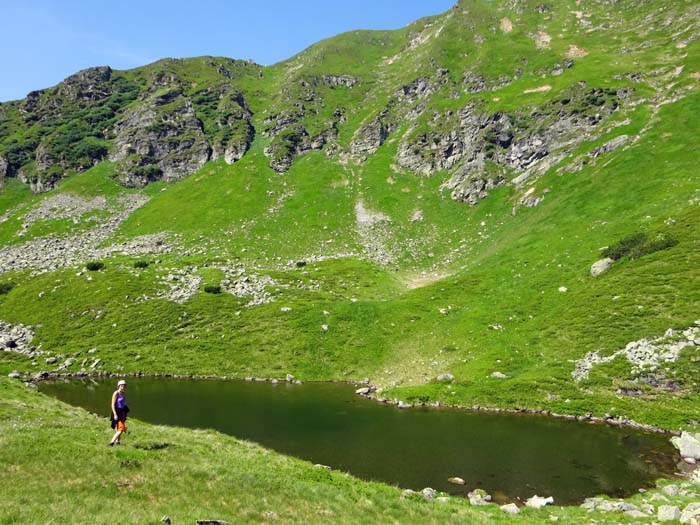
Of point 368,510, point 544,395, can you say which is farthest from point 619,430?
point 368,510

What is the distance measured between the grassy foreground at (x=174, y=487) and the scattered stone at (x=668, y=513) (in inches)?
68.5

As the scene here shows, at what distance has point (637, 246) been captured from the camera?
6197 centimetres

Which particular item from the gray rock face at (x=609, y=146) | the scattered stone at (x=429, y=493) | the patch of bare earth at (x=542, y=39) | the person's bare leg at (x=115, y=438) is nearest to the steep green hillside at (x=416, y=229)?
the gray rock face at (x=609, y=146)

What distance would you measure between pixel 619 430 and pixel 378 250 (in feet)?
247

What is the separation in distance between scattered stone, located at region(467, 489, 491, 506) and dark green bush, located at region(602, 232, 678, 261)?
48756 mm

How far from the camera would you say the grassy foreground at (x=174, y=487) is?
16500 mm

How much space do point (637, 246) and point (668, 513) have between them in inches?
1945

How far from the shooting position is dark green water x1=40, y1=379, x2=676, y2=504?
102 feet

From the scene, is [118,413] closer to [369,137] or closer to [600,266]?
[600,266]

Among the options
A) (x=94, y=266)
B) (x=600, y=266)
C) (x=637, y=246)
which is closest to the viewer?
(x=637, y=246)

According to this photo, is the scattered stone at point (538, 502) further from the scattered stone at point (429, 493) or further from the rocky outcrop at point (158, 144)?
the rocky outcrop at point (158, 144)

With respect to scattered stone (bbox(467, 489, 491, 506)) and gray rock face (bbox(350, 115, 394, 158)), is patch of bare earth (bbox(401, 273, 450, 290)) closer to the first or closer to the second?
Answer: scattered stone (bbox(467, 489, 491, 506))

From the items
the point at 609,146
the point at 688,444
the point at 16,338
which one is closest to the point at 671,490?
the point at 688,444

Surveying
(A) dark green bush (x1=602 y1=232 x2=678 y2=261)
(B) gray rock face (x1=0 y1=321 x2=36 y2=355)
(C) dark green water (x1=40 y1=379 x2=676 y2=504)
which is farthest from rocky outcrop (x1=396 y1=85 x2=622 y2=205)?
(B) gray rock face (x1=0 y1=321 x2=36 y2=355)
